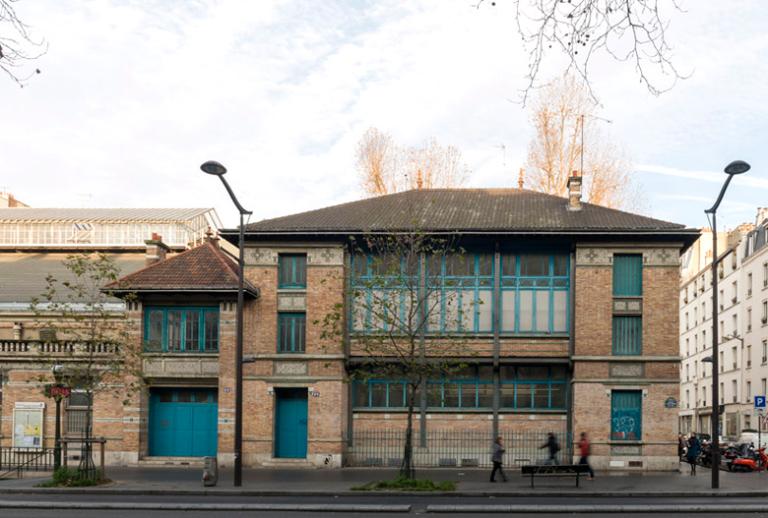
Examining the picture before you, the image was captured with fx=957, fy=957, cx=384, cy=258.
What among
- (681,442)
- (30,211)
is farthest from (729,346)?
(30,211)

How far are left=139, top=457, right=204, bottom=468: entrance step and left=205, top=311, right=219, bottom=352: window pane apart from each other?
13.1 ft

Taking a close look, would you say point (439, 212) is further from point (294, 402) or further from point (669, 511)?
point (669, 511)

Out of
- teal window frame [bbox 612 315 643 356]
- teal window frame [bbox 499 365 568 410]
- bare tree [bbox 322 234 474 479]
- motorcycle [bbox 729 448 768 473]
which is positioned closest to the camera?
bare tree [bbox 322 234 474 479]

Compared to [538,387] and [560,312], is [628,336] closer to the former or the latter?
[560,312]

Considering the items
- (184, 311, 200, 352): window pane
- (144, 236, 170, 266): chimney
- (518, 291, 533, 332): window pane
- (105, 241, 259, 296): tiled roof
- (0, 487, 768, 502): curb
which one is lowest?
(0, 487, 768, 502): curb

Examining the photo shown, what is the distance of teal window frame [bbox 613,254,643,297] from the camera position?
110 feet

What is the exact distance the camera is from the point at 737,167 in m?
25.0

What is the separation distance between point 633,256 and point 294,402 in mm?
13130

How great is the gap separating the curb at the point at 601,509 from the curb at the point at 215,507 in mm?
1213

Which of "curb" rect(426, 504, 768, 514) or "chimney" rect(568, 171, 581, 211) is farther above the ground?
"chimney" rect(568, 171, 581, 211)

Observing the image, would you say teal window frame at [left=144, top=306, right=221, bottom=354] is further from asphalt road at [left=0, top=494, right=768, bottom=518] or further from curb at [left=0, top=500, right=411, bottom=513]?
curb at [left=0, top=500, right=411, bottom=513]

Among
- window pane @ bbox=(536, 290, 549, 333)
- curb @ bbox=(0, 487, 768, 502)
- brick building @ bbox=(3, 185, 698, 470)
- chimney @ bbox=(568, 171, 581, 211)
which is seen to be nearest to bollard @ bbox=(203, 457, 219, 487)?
curb @ bbox=(0, 487, 768, 502)

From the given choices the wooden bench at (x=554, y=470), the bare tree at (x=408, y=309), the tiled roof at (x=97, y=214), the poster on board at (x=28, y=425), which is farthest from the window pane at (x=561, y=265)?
the tiled roof at (x=97, y=214)

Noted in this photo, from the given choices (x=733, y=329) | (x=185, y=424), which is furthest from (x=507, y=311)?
(x=733, y=329)
